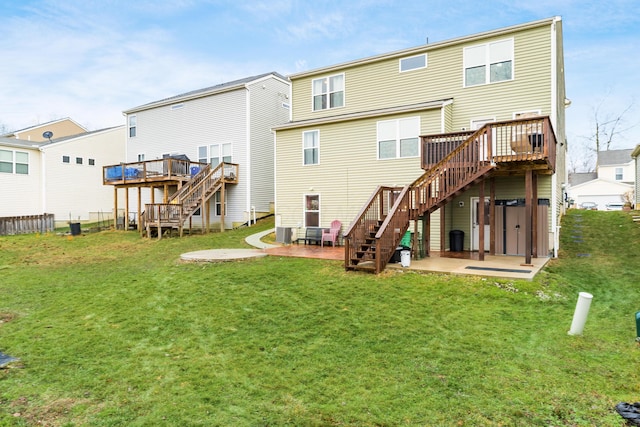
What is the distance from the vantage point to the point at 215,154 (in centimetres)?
2150

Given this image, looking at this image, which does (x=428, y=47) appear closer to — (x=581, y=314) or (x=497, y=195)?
(x=497, y=195)

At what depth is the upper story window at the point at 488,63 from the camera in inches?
513

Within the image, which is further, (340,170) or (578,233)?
(578,233)

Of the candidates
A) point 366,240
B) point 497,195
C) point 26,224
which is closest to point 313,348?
point 366,240

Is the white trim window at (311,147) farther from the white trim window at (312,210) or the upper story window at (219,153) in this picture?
the upper story window at (219,153)

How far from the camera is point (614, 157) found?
40.5 metres

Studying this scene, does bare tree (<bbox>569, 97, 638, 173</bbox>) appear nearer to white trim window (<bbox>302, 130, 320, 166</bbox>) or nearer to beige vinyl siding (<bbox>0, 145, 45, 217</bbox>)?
white trim window (<bbox>302, 130, 320, 166</bbox>)

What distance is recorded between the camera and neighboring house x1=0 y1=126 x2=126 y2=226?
22141mm

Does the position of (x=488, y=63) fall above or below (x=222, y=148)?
above

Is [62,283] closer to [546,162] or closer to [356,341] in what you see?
[356,341]

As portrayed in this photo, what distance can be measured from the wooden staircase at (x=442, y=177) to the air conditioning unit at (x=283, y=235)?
5.12 m

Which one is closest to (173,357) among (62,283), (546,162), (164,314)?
(164,314)

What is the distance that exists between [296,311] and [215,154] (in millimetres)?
16229

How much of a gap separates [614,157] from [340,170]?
131 ft
